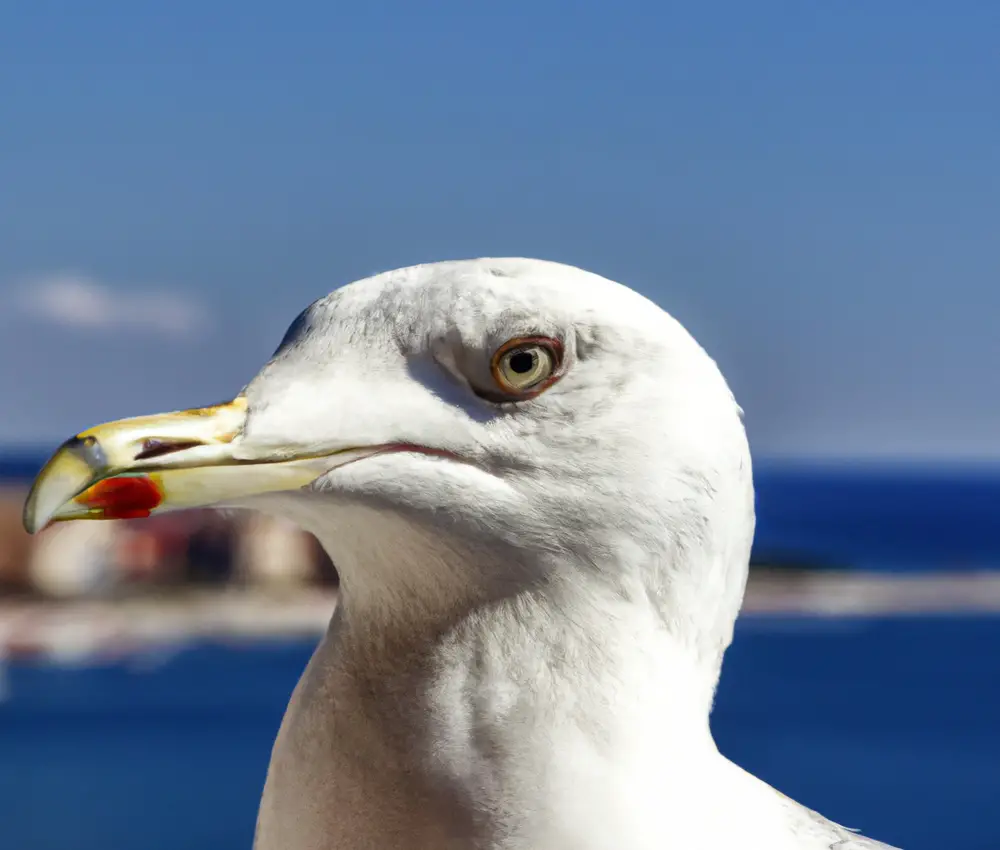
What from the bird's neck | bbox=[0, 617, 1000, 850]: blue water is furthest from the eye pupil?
bbox=[0, 617, 1000, 850]: blue water

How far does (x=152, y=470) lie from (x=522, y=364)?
0.33 metres

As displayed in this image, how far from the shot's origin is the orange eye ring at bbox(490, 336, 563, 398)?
123cm

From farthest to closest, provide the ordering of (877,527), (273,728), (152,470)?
(877,527)
(273,728)
(152,470)

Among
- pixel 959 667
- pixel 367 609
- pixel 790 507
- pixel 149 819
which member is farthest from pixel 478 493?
pixel 790 507

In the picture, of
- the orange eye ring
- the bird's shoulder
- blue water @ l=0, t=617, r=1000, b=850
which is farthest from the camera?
blue water @ l=0, t=617, r=1000, b=850

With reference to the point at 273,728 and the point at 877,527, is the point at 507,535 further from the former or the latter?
the point at 877,527

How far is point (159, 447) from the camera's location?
114 cm

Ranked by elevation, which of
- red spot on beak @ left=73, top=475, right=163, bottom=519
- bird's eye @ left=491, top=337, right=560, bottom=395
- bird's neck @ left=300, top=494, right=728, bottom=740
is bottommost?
bird's neck @ left=300, top=494, right=728, bottom=740

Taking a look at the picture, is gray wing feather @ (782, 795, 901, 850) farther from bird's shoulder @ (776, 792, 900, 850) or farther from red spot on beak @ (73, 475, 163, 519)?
red spot on beak @ (73, 475, 163, 519)

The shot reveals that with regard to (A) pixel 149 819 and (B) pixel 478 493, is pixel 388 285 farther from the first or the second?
(A) pixel 149 819

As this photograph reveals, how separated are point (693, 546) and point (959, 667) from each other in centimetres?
2950

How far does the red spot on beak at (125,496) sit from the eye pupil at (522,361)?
0.32m

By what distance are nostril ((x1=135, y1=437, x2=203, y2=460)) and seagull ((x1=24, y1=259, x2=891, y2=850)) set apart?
0.15 feet

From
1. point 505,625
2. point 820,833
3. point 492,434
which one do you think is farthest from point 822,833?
point 492,434
